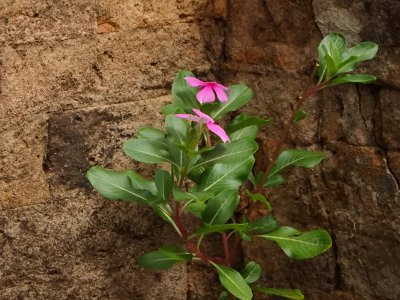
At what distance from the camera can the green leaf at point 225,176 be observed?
5.07 feet

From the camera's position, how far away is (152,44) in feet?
5.89

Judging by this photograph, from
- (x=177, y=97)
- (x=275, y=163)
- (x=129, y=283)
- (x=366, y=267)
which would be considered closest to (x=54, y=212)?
(x=129, y=283)

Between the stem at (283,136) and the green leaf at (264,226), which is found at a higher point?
the stem at (283,136)

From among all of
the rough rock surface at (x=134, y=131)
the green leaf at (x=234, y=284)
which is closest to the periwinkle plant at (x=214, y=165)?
the green leaf at (x=234, y=284)

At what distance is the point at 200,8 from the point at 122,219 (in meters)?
0.62

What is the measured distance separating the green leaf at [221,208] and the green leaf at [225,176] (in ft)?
0.11

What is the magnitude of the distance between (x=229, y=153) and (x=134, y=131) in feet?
1.19

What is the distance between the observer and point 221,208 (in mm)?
1577

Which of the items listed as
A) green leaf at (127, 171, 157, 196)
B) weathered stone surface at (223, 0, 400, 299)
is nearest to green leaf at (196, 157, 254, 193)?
green leaf at (127, 171, 157, 196)

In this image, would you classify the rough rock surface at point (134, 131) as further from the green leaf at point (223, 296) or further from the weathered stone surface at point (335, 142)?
the green leaf at point (223, 296)

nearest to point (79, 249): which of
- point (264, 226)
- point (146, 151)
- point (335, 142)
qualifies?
point (146, 151)

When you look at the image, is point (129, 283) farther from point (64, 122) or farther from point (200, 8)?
point (200, 8)

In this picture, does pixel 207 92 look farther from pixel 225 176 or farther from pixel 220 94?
pixel 225 176

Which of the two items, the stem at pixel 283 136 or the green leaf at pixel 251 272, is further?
the green leaf at pixel 251 272
